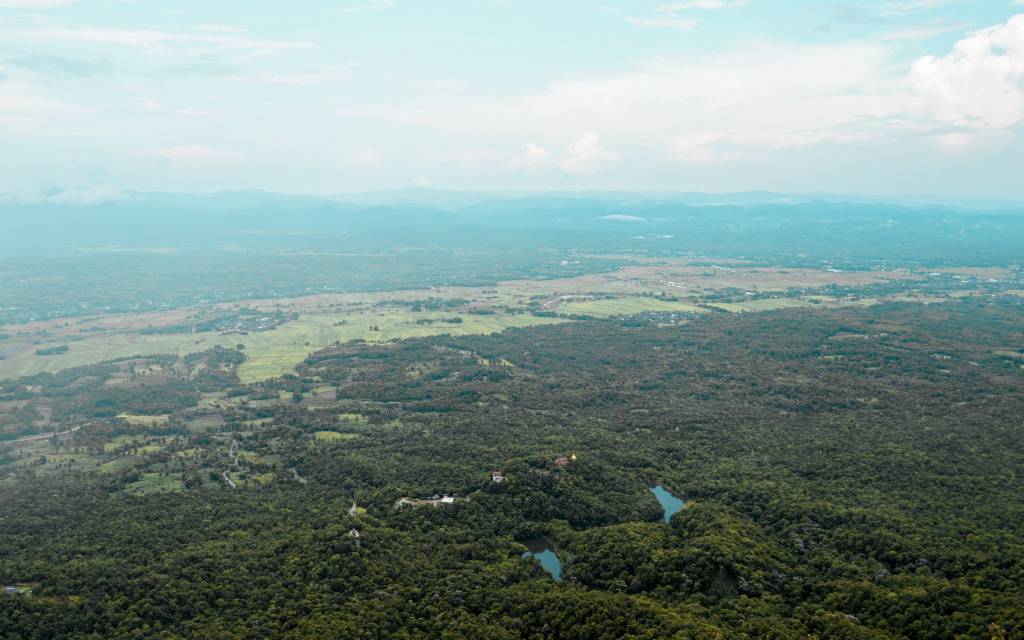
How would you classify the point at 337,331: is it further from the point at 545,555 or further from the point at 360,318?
the point at 545,555

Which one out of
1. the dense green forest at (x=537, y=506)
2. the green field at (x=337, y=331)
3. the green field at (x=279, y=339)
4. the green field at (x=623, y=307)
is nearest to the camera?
the dense green forest at (x=537, y=506)

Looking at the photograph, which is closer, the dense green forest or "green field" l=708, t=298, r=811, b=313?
the dense green forest

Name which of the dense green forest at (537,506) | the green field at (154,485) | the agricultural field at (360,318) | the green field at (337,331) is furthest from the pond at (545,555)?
the green field at (337,331)

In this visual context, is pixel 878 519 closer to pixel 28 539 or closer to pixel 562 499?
pixel 562 499

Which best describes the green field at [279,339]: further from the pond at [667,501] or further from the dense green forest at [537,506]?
the pond at [667,501]

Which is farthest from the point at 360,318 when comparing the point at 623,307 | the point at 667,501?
the point at 667,501

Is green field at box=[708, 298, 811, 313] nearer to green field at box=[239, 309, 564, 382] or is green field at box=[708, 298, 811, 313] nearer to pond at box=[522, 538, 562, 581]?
green field at box=[239, 309, 564, 382]

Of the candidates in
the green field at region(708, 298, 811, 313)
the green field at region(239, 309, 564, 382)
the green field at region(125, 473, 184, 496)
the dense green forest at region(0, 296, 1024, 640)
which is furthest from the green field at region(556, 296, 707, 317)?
the green field at region(125, 473, 184, 496)
